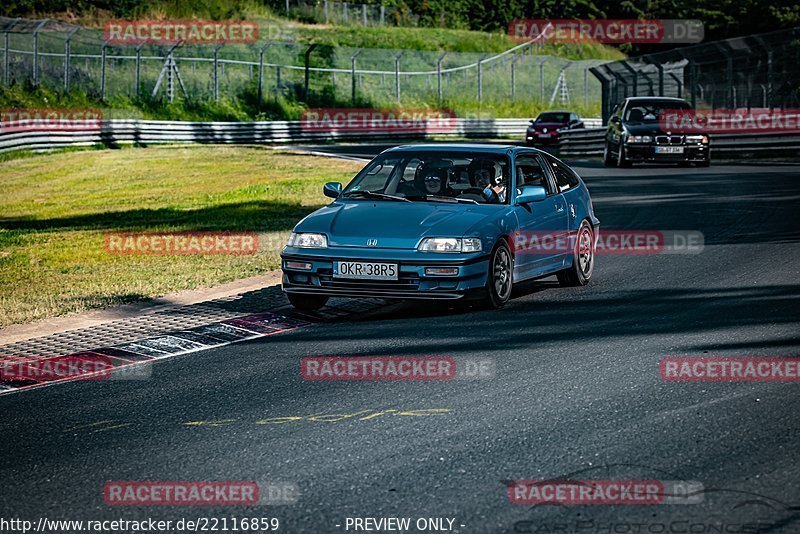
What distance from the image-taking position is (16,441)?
6.43 m

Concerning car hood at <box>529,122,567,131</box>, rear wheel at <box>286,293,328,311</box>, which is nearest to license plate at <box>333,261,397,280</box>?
rear wheel at <box>286,293,328,311</box>

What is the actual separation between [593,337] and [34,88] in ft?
110

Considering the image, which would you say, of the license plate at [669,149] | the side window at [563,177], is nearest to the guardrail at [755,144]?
the license plate at [669,149]

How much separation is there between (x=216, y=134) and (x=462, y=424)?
38075 millimetres

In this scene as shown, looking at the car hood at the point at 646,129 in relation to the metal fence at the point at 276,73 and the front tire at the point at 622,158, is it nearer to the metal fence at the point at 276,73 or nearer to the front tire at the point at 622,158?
the front tire at the point at 622,158

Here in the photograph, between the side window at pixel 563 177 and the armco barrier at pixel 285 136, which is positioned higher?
the side window at pixel 563 177

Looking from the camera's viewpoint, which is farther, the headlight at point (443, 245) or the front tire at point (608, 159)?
the front tire at point (608, 159)

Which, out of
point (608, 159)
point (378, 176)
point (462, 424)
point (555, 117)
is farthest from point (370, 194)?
point (555, 117)

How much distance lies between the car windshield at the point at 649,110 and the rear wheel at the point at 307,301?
18.6 metres

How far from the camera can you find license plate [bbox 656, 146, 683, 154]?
27.4m

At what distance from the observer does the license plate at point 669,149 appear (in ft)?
89.8

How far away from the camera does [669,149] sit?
27.4 metres

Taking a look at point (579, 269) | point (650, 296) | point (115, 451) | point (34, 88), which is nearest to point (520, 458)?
point (115, 451)

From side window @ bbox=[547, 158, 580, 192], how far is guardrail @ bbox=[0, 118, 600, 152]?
80.6ft
